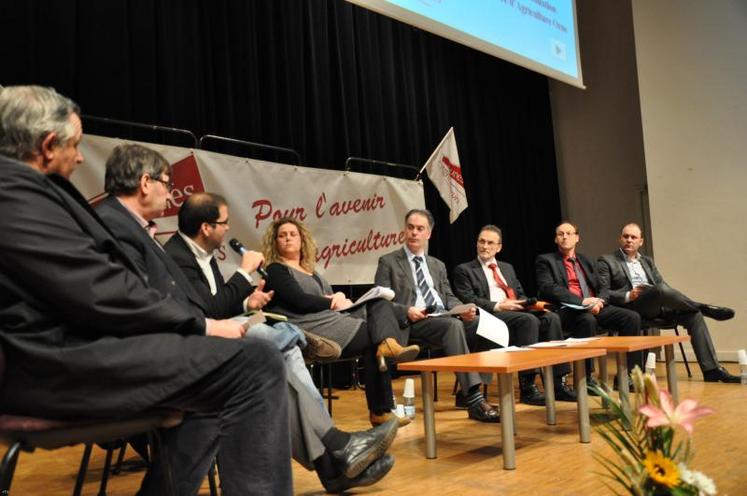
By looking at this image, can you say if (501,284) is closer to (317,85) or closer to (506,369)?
(506,369)

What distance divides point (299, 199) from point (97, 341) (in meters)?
3.44

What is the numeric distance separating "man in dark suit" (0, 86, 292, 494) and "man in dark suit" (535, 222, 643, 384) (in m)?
3.12

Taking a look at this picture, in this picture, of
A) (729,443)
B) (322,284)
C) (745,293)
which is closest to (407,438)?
(322,284)

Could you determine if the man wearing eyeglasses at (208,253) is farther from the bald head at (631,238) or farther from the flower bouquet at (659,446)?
the bald head at (631,238)

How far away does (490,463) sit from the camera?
261cm

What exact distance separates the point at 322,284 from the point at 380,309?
33 cm

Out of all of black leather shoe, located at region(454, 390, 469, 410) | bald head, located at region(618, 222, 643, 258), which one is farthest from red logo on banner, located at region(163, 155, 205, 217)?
bald head, located at region(618, 222, 643, 258)

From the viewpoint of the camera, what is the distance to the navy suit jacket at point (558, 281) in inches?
175

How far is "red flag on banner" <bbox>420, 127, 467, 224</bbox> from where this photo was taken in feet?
20.2

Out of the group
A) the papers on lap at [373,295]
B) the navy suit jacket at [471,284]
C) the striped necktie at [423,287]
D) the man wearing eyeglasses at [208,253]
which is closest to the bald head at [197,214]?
the man wearing eyeglasses at [208,253]

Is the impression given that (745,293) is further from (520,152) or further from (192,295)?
(192,295)

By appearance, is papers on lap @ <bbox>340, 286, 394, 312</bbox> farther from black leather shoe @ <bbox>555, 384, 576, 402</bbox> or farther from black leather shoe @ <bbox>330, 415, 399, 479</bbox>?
black leather shoe @ <bbox>555, 384, 576, 402</bbox>

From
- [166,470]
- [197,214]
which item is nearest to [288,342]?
[197,214]

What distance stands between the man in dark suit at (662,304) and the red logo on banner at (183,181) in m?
2.72
